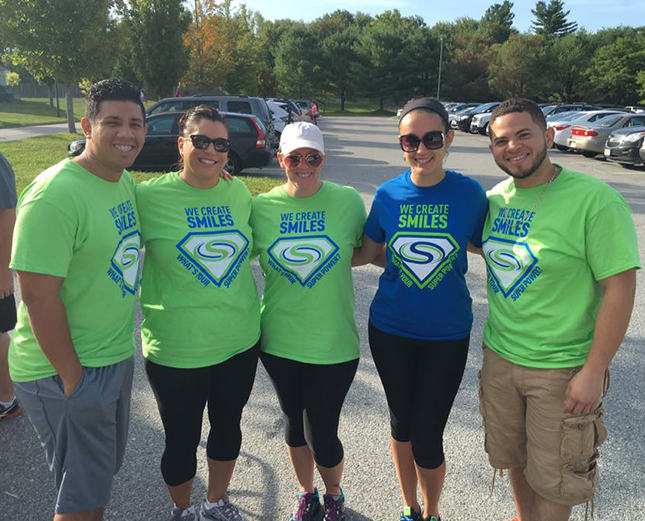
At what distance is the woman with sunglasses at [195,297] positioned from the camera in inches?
86.0

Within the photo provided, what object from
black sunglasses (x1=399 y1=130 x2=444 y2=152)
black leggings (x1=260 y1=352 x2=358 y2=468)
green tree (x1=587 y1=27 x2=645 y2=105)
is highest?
green tree (x1=587 y1=27 x2=645 y2=105)

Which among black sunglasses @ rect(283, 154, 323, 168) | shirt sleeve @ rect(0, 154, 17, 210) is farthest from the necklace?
shirt sleeve @ rect(0, 154, 17, 210)

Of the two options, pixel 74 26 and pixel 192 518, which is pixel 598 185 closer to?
pixel 192 518

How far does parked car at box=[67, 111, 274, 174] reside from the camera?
38.3ft

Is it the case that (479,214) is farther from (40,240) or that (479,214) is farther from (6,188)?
(6,188)

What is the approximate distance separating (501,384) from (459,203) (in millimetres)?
820

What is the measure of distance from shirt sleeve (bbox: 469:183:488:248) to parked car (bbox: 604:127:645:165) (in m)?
15.1

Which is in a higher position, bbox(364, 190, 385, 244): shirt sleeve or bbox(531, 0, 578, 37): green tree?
bbox(531, 0, 578, 37): green tree

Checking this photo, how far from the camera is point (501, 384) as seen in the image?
2.21 metres

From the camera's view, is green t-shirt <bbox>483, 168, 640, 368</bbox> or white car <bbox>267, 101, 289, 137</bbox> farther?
white car <bbox>267, 101, 289, 137</bbox>

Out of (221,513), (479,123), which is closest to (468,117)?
(479,123)

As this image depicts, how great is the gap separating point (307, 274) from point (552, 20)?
95151 mm

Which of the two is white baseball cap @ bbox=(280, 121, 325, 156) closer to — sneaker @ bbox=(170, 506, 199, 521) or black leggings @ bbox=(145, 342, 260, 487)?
black leggings @ bbox=(145, 342, 260, 487)

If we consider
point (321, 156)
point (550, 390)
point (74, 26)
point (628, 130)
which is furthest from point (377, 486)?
point (74, 26)
